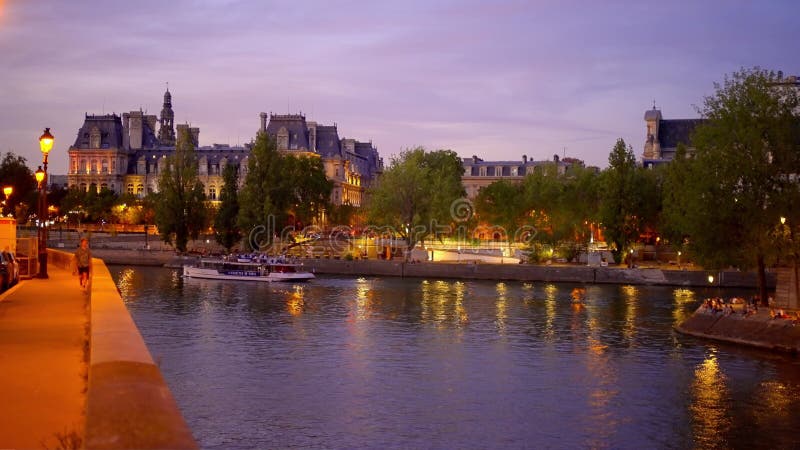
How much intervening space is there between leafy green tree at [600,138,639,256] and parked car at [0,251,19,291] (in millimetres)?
64811

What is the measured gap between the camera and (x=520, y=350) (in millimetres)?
40375

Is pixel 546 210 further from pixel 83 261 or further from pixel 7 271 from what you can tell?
pixel 7 271

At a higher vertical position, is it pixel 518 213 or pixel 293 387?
pixel 518 213

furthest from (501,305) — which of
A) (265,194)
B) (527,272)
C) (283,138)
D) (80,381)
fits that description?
(283,138)

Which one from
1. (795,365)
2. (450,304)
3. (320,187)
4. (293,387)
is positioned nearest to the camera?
(293,387)

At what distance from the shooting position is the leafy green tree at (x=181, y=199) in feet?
347

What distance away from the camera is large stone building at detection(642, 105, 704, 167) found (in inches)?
5285

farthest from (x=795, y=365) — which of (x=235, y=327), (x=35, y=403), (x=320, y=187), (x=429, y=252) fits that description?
(x=320, y=187)

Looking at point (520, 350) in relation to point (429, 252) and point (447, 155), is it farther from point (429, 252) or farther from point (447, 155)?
point (447, 155)

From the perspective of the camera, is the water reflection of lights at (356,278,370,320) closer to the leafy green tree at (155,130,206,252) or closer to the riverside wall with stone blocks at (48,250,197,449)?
the leafy green tree at (155,130,206,252)

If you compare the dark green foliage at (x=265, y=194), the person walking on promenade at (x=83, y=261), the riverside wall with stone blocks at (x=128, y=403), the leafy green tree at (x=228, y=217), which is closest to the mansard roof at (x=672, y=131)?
the dark green foliage at (x=265, y=194)

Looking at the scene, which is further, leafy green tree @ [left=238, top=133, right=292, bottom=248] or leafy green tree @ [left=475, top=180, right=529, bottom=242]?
leafy green tree @ [left=475, top=180, right=529, bottom=242]

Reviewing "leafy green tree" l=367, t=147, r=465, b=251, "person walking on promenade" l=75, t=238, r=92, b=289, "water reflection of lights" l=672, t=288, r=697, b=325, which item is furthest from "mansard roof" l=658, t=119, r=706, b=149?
"person walking on promenade" l=75, t=238, r=92, b=289

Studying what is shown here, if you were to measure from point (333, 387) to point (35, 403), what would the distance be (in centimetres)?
1860
